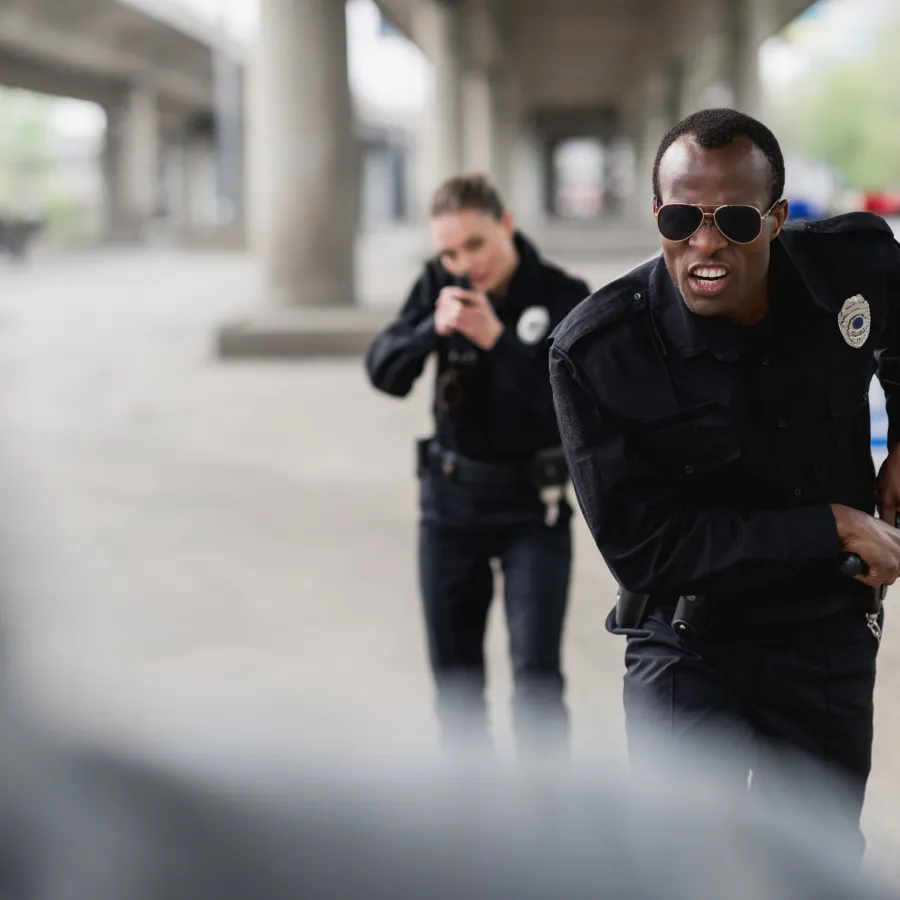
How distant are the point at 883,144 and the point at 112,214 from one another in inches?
2180

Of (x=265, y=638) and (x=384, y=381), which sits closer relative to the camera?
(x=384, y=381)

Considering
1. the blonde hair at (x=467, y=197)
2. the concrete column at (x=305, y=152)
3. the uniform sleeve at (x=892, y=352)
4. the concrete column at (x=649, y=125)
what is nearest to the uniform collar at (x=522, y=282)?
the blonde hair at (x=467, y=197)

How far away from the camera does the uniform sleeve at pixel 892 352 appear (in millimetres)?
2262

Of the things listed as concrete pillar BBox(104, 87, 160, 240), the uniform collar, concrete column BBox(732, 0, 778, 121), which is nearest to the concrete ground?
the uniform collar

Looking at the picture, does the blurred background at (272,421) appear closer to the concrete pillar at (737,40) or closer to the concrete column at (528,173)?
the concrete pillar at (737,40)

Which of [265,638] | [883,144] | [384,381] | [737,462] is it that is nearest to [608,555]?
[737,462]

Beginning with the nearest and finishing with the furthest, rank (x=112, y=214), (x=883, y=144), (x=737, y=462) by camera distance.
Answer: (x=737, y=462)
(x=112, y=214)
(x=883, y=144)

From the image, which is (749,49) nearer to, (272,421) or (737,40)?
(737,40)

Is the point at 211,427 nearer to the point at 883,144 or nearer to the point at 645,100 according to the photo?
the point at 645,100


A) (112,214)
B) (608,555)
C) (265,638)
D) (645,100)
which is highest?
(645,100)

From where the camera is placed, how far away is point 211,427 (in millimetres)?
10453

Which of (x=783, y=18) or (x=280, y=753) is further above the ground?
A: (x=783, y=18)

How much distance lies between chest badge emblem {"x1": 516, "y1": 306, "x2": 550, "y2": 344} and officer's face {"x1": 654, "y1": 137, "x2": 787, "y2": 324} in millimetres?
1652

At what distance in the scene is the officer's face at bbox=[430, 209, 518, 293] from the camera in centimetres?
373
